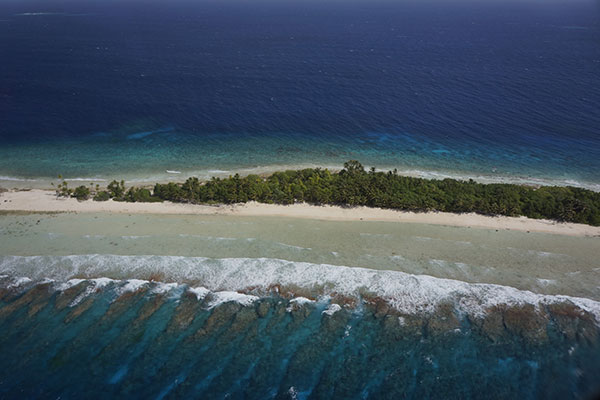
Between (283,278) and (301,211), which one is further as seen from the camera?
(301,211)

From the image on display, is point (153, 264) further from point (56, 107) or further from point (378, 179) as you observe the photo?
point (56, 107)

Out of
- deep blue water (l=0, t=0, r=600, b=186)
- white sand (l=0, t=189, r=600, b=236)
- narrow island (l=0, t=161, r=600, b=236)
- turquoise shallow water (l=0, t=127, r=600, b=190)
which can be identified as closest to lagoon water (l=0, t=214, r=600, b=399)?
white sand (l=0, t=189, r=600, b=236)

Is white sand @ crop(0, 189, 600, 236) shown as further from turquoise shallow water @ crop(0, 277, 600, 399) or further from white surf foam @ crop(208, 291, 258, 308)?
white surf foam @ crop(208, 291, 258, 308)

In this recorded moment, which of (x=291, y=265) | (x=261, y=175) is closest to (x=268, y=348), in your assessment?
(x=291, y=265)

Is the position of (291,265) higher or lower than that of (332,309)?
higher

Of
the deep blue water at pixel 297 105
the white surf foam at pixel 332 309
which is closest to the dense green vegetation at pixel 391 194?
the deep blue water at pixel 297 105

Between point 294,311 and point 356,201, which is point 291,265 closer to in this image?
point 294,311

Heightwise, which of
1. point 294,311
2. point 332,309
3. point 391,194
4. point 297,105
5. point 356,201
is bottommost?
point 294,311
